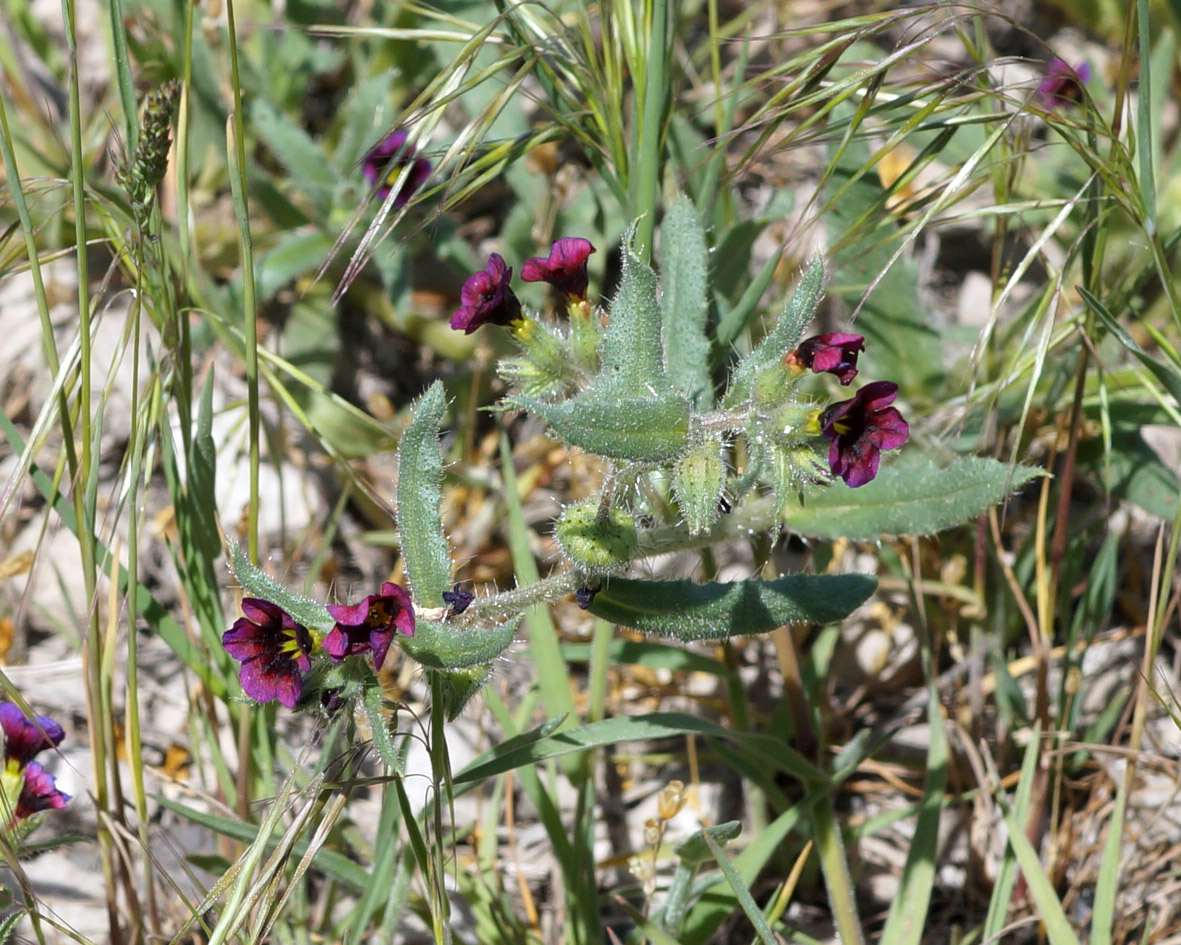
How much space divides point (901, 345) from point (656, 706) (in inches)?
47.4

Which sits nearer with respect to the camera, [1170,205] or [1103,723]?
[1103,723]

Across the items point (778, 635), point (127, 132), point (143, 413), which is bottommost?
point (778, 635)

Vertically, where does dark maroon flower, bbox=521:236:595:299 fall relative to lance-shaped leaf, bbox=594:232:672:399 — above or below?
above

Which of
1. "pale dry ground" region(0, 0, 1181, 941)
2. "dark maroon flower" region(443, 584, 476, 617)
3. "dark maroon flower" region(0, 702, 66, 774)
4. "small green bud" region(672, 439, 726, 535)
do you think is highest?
"small green bud" region(672, 439, 726, 535)

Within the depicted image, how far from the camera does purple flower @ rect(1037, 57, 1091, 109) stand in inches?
80.3

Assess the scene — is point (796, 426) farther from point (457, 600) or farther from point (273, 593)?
point (273, 593)

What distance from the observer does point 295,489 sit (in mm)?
3609

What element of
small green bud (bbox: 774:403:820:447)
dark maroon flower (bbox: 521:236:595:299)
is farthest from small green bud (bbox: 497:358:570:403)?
small green bud (bbox: 774:403:820:447)

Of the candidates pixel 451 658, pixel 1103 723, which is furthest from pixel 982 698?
pixel 451 658

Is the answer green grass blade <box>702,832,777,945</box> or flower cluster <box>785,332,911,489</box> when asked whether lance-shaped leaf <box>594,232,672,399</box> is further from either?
green grass blade <box>702,832,777,945</box>

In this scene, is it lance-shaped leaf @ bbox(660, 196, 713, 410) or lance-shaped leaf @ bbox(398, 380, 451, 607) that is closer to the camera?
lance-shaped leaf @ bbox(398, 380, 451, 607)

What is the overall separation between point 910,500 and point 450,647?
959mm

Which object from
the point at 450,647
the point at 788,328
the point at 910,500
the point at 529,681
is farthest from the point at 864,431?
the point at 529,681

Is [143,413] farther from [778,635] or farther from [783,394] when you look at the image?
[778,635]
